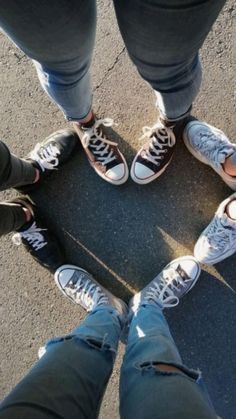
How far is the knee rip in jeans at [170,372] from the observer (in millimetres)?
1044

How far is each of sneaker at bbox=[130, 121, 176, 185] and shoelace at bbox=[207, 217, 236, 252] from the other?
32 centimetres

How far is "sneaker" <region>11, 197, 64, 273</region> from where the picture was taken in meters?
1.80

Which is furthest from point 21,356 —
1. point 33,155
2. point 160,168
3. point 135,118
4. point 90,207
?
point 135,118

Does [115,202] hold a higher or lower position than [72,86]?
lower

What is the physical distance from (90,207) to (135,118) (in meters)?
0.44

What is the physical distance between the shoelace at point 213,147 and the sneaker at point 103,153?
1.07 ft

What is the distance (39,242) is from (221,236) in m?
0.76

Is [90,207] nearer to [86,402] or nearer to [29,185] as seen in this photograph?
[29,185]

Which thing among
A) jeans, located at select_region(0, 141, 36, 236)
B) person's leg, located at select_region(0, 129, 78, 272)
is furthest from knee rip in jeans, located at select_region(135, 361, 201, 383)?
person's leg, located at select_region(0, 129, 78, 272)

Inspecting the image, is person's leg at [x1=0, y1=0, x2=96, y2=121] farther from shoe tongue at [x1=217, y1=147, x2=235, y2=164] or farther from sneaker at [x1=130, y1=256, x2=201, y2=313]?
sneaker at [x1=130, y1=256, x2=201, y2=313]

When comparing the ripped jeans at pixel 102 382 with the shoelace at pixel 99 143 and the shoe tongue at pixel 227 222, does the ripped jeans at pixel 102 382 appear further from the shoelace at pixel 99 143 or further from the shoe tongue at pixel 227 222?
the shoelace at pixel 99 143

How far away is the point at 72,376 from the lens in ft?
3.40

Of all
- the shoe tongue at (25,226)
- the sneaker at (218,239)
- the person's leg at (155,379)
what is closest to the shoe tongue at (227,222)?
the sneaker at (218,239)

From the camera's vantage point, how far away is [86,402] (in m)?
1.00
